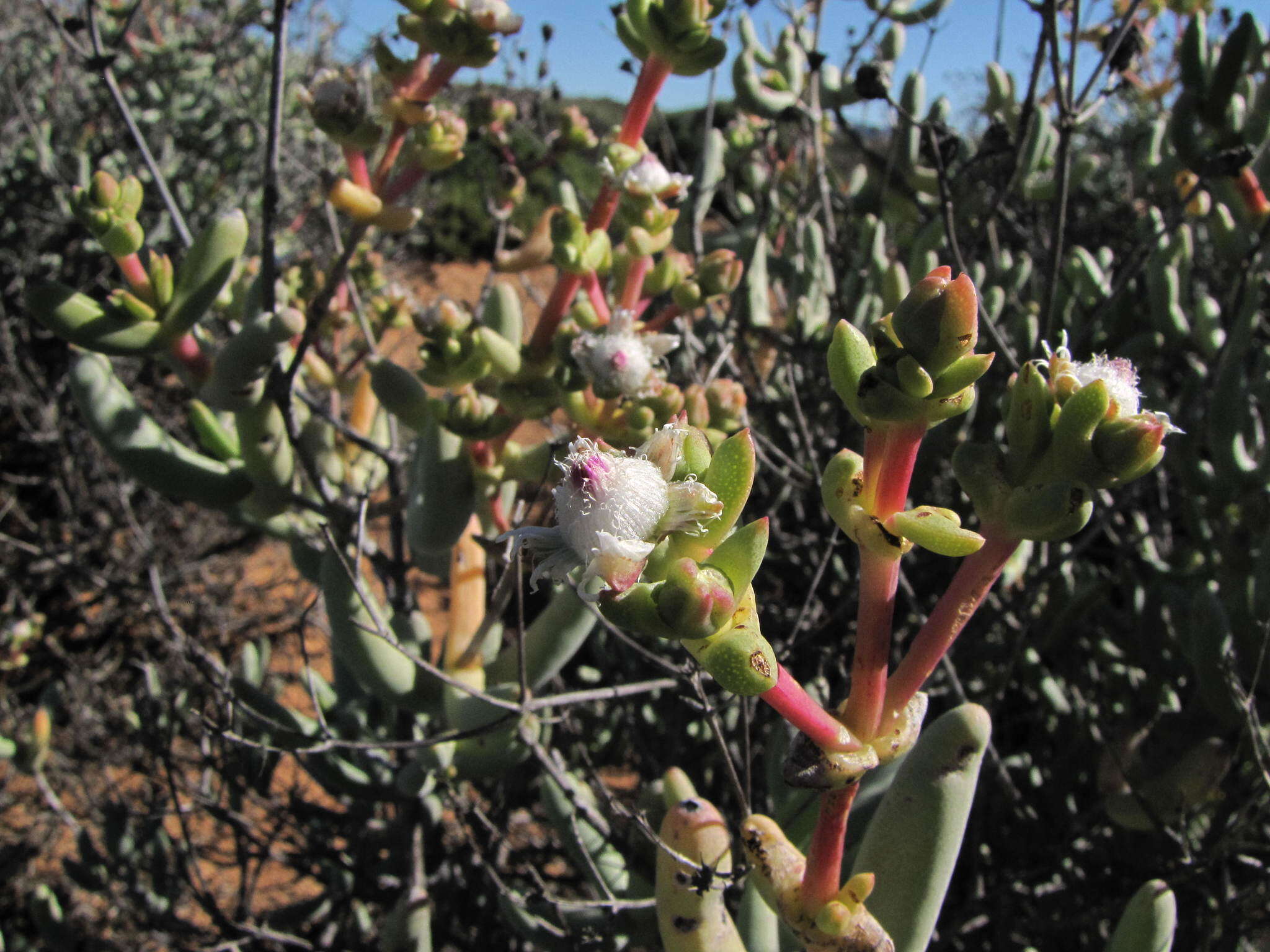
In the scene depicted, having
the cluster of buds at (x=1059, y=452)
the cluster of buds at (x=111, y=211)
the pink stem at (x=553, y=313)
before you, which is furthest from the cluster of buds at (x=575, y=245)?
the cluster of buds at (x=1059, y=452)

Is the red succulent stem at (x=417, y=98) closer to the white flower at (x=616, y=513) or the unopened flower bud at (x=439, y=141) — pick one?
the unopened flower bud at (x=439, y=141)

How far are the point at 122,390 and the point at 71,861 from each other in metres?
0.91

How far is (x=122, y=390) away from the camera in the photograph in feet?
3.92

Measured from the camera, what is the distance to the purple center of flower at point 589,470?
46 cm

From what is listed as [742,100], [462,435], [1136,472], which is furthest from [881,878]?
[742,100]

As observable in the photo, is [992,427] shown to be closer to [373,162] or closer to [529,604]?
[529,604]

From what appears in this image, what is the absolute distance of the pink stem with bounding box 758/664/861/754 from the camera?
52cm

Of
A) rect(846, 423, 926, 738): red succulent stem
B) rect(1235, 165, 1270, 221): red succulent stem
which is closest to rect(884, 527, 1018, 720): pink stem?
rect(846, 423, 926, 738): red succulent stem

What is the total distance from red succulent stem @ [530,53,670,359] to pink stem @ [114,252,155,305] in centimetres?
43

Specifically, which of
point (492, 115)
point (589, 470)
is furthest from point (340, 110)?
point (589, 470)

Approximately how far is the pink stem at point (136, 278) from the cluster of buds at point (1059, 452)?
2.96 feet

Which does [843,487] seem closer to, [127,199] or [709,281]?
[709,281]

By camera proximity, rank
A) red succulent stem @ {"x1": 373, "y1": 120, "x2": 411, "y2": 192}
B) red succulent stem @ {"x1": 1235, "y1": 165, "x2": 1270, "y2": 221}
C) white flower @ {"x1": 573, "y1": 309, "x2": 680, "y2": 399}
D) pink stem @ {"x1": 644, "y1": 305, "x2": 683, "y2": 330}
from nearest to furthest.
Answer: white flower @ {"x1": 573, "y1": 309, "x2": 680, "y2": 399} → pink stem @ {"x1": 644, "y1": 305, "x2": 683, "y2": 330} → red succulent stem @ {"x1": 373, "y1": 120, "x2": 411, "y2": 192} → red succulent stem @ {"x1": 1235, "y1": 165, "x2": 1270, "y2": 221}

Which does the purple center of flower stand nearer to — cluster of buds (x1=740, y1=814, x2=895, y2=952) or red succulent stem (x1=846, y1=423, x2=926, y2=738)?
red succulent stem (x1=846, y1=423, x2=926, y2=738)
